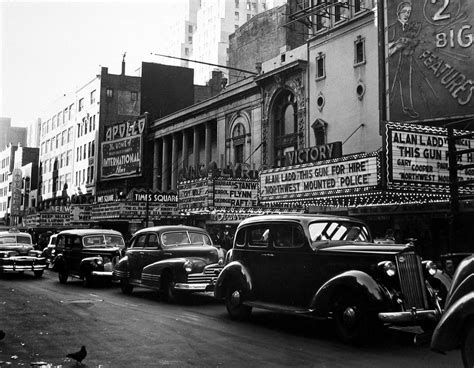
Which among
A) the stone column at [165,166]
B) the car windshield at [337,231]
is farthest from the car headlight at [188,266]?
the stone column at [165,166]

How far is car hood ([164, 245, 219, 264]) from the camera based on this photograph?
1457 cm

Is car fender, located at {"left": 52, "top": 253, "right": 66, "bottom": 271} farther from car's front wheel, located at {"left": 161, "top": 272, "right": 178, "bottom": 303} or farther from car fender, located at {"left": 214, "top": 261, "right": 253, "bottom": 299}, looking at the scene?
car fender, located at {"left": 214, "top": 261, "right": 253, "bottom": 299}

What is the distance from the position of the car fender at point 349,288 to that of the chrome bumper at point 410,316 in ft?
0.86

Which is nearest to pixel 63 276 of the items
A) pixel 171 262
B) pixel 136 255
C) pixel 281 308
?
pixel 136 255

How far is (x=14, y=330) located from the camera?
31.9 ft

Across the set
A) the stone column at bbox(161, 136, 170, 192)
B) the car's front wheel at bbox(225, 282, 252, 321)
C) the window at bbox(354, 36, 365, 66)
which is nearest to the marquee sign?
the window at bbox(354, 36, 365, 66)

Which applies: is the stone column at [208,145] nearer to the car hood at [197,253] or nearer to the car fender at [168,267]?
the car fender at [168,267]

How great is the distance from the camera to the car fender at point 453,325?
534 cm

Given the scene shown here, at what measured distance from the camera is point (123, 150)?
5169cm

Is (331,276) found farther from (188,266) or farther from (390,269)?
(188,266)

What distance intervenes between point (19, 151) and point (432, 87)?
88475 millimetres

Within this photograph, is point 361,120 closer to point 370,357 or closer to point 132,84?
point 370,357

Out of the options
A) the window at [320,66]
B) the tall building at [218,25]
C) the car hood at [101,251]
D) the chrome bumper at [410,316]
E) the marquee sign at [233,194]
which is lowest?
the chrome bumper at [410,316]

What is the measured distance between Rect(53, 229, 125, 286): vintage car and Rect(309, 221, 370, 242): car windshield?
1012 centimetres
